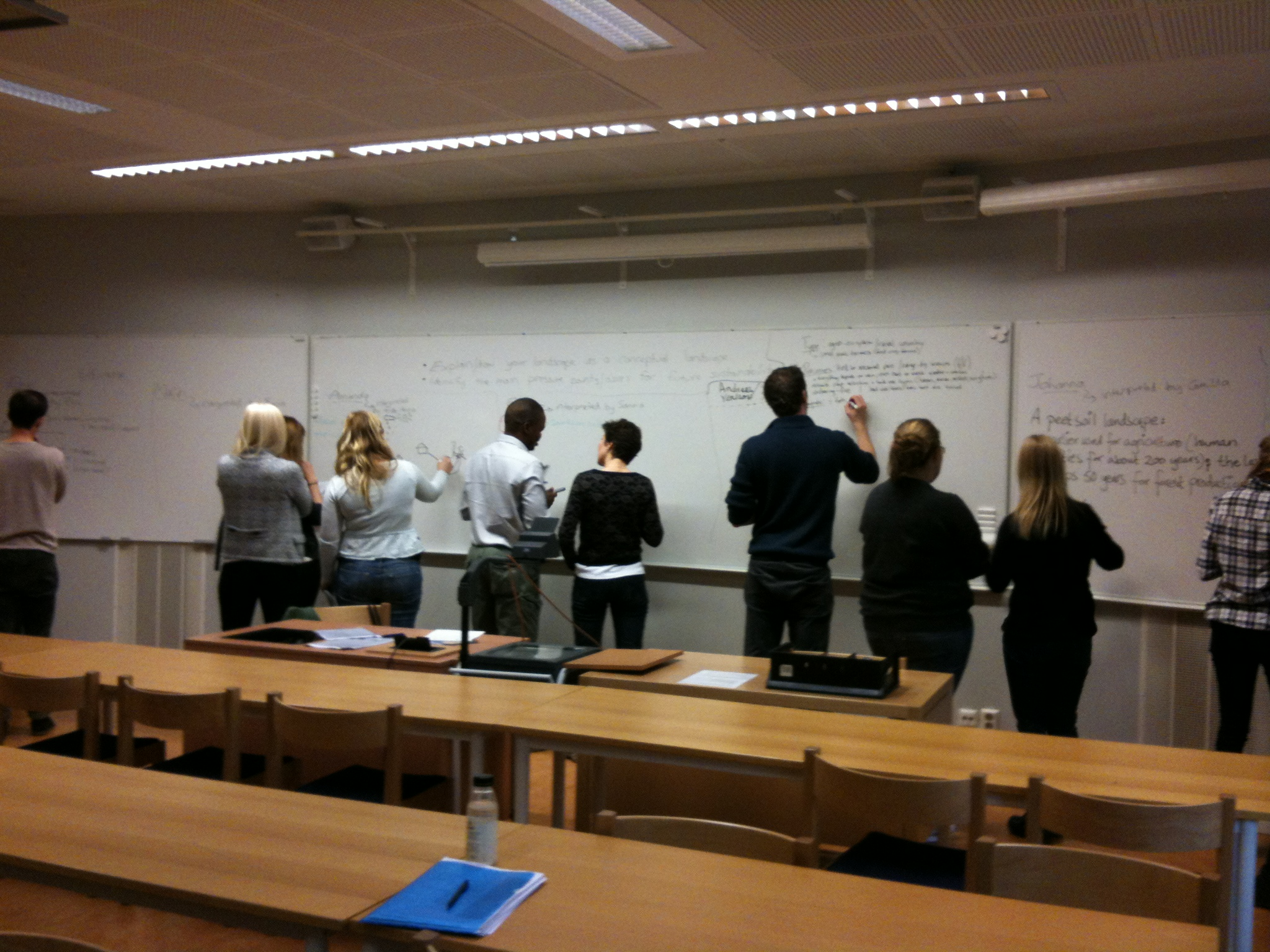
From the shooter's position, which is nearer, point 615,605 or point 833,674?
point 833,674

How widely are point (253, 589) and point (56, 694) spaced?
1.82 metres

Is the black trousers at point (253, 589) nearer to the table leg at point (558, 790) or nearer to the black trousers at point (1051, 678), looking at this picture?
the table leg at point (558, 790)

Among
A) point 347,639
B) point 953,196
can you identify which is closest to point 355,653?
point 347,639

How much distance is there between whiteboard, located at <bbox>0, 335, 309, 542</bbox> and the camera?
652 cm

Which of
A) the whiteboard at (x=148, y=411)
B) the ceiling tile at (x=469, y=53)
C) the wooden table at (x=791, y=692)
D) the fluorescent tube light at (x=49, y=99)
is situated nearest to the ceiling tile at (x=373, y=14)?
the ceiling tile at (x=469, y=53)

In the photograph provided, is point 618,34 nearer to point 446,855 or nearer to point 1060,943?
point 446,855

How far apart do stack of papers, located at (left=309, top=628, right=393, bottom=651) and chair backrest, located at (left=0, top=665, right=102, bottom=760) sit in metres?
0.93

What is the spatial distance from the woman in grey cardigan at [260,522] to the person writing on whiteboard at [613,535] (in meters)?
1.22

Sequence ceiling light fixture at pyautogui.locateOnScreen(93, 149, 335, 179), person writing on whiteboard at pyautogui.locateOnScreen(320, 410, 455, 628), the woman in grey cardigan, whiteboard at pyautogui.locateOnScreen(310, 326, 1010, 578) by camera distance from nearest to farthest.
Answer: the woman in grey cardigan → person writing on whiteboard at pyautogui.locateOnScreen(320, 410, 455, 628) → whiteboard at pyautogui.locateOnScreen(310, 326, 1010, 578) → ceiling light fixture at pyautogui.locateOnScreen(93, 149, 335, 179)

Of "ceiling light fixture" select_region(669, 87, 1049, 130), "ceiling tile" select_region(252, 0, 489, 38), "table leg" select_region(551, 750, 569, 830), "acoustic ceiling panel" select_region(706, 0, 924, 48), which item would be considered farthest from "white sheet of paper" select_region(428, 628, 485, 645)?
"acoustic ceiling panel" select_region(706, 0, 924, 48)

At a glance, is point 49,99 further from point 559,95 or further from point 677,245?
point 677,245

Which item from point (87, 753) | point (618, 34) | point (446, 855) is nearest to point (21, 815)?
point (446, 855)

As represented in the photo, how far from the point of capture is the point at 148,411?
22.0ft

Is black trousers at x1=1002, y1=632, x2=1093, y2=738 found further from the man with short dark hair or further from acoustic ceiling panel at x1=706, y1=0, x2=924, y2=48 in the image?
the man with short dark hair
